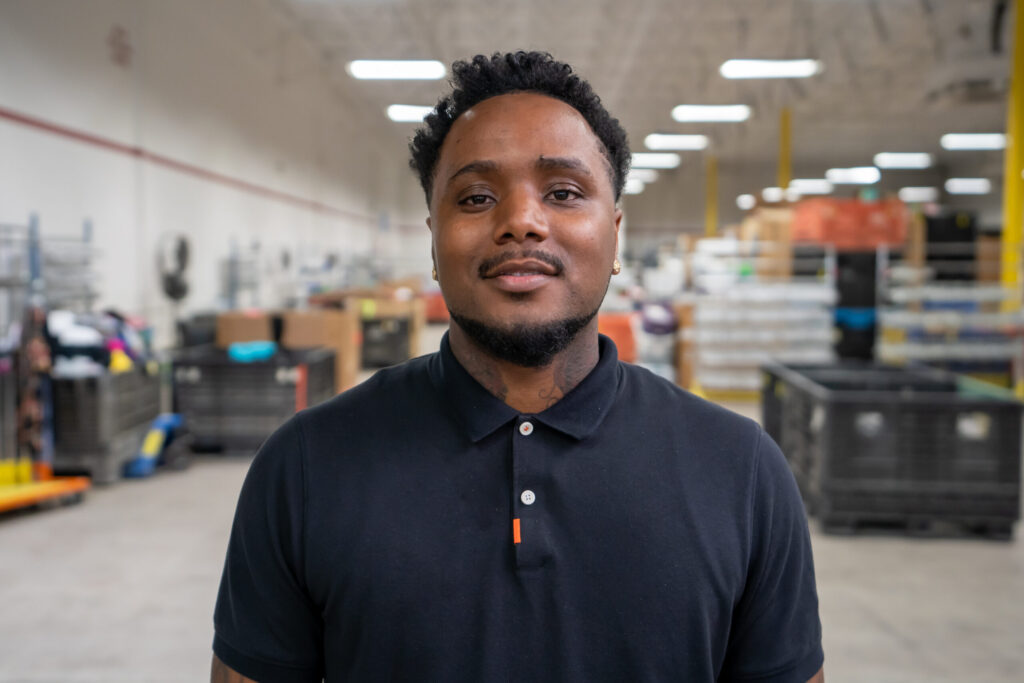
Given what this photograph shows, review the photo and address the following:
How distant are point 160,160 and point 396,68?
3761mm

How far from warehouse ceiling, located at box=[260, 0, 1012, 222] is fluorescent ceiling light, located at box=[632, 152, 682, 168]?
4415 millimetres

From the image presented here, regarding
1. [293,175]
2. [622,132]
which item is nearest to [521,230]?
[622,132]

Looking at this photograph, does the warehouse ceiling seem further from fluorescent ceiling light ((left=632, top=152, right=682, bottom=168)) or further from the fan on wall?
fluorescent ceiling light ((left=632, top=152, right=682, bottom=168))

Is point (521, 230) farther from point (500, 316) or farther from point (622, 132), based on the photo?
point (622, 132)

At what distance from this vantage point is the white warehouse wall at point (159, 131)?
6.53 m

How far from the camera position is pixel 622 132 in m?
1.24

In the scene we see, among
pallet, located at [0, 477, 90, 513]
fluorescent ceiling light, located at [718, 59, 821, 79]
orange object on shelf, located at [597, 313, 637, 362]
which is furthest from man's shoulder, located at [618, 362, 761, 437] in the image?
fluorescent ceiling light, located at [718, 59, 821, 79]

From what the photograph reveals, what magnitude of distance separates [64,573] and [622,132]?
3936mm

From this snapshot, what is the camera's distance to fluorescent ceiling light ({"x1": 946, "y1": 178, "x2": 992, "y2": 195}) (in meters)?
25.9

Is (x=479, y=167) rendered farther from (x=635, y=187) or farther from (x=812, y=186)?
(x=812, y=186)

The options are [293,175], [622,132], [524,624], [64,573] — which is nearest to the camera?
[524,624]

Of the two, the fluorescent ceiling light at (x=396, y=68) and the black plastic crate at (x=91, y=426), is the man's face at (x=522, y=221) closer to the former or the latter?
the black plastic crate at (x=91, y=426)

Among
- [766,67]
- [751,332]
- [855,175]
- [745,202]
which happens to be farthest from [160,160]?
[855,175]

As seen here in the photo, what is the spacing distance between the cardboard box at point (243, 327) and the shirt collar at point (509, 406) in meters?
7.10
